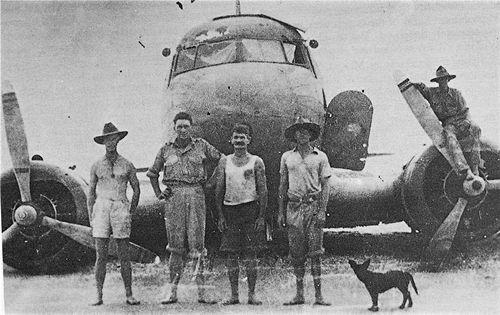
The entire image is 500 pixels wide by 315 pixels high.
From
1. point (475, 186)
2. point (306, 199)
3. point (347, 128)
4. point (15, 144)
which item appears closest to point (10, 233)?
point (15, 144)

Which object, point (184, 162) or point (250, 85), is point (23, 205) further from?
point (250, 85)

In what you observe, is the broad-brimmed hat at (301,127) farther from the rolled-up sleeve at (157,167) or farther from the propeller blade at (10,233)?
the propeller blade at (10,233)

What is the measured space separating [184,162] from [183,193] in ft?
1.17

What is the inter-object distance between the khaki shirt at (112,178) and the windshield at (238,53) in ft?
6.64

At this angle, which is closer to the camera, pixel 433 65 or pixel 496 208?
pixel 496 208

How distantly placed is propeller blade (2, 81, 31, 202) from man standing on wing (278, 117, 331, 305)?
342 cm

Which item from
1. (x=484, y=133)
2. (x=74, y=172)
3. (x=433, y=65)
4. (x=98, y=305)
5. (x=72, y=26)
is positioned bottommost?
(x=98, y=305)

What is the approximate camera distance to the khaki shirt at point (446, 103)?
720 centimetres

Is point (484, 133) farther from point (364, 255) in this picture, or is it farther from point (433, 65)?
point (364, 255)

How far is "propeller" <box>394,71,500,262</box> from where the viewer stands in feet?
22.5

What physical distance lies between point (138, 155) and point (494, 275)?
16.6ft

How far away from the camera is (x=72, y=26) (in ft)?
25.8

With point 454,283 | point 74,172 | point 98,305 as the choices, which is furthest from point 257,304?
point 74,172

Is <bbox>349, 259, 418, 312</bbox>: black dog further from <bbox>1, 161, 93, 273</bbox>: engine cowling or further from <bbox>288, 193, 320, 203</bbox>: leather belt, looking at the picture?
<bbox>1, 161, 93, 273</bbox>: engine cowling
